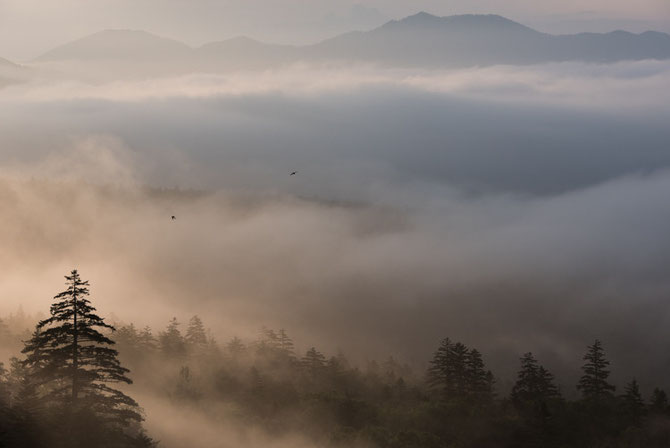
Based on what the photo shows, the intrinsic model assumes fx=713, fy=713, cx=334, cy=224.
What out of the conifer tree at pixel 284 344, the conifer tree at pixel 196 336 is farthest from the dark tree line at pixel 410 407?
the conifer tree at pixel 284 344

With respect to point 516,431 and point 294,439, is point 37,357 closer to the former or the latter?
point 294,439

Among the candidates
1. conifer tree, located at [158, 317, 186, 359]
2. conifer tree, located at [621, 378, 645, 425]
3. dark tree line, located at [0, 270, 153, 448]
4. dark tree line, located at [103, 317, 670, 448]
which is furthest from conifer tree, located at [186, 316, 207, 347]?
dark tree line, located at [0, 270, 153, 448]

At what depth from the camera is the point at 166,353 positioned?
74.4 meters

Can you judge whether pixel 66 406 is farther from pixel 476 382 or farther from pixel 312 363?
pixel 312 363

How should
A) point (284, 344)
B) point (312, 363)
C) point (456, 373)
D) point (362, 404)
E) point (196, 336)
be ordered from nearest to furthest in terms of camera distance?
point (362, 404)
point (456, 373)
point (312, 363)
point (196, 336)
point (284, 344)

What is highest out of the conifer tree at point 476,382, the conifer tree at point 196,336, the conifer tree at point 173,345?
the conifer tree at point 196,336

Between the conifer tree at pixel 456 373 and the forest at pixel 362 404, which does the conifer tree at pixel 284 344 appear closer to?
the forest at pixel 362 404

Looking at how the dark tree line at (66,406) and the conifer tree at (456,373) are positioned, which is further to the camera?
the conifer tree at (456,373)

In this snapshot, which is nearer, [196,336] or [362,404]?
[362,404]

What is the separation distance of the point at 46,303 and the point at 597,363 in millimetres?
147281

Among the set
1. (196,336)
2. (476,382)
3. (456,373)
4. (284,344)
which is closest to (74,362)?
(456,373)

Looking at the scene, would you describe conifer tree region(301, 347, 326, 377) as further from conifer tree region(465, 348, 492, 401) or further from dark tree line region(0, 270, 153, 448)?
dark tree line region(0, 270, 153, 448)

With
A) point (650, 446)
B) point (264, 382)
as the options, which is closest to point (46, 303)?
point (264, 382)

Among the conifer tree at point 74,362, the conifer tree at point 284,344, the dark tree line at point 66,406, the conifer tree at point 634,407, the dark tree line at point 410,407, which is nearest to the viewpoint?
the dark tree line at point 66,406
